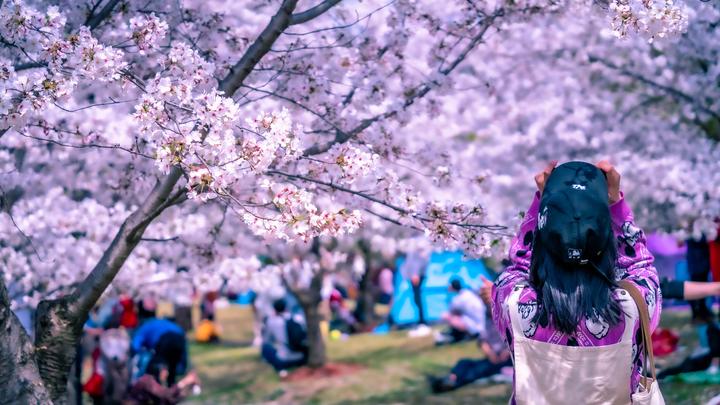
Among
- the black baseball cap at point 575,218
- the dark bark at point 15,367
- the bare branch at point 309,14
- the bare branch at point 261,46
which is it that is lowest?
the dark bark at point 15,367

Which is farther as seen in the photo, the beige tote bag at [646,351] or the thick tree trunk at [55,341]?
the thick tree trunk at [55,341]

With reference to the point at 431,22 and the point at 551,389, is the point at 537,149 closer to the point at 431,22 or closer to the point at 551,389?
the point at 431,22

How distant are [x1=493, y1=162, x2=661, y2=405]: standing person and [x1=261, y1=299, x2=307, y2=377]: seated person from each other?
12.0 m

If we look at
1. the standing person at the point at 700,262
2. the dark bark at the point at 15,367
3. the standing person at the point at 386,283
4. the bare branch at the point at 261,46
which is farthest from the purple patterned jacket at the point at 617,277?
the standing person at the point at 386,283

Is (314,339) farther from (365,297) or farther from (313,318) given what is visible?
(365,297)

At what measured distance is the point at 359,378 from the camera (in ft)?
49.0

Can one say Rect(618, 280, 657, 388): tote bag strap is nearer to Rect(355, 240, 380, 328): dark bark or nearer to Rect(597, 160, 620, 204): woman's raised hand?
Rect(597, 160, 620, 204): woman's raised hand

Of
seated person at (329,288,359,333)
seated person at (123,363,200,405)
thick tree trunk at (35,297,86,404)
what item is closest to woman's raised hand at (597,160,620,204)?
thick tree trunk at (35,297,86,404)

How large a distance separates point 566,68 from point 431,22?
27.3 ft

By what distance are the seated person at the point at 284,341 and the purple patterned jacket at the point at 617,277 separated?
11787 millimetres

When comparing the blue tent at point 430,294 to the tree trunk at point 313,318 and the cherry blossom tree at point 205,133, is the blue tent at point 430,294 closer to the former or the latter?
the tree trunk at point 313,318

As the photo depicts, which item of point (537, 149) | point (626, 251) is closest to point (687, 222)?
point (537, 149)

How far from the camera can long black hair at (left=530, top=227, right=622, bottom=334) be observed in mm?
3447

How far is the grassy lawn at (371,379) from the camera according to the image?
1241cm
